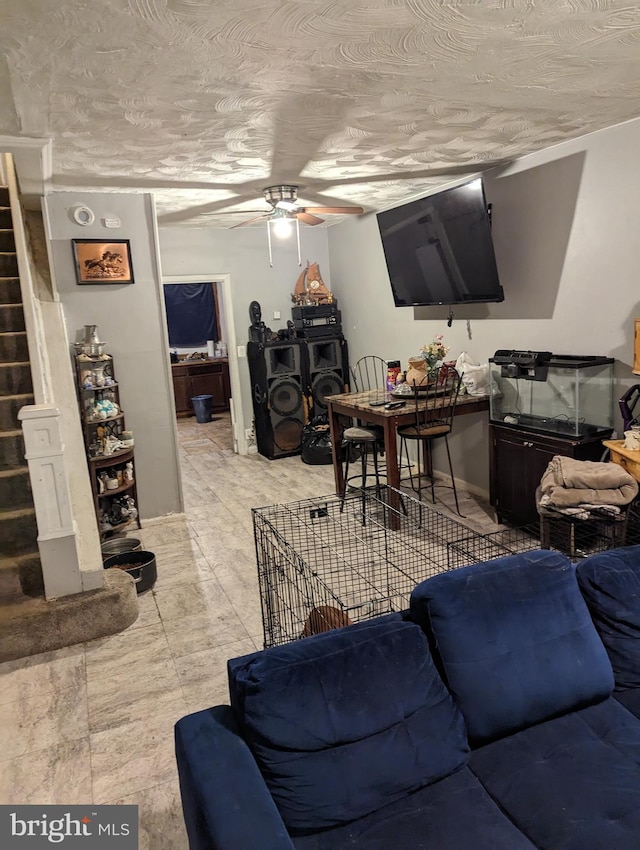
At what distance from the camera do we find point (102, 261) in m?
4.49

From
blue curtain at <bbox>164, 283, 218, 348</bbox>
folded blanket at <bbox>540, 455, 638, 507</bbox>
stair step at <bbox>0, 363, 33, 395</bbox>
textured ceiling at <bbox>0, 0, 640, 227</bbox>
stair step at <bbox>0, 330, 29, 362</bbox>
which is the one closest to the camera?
textured ceiling at <bbox>0, 0, 640, 227</bbox>

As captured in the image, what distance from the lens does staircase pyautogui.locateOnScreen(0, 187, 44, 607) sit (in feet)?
10.4

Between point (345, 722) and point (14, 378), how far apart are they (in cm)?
335

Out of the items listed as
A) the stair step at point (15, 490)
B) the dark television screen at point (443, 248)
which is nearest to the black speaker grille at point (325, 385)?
the dark television screen at point (443, 248)

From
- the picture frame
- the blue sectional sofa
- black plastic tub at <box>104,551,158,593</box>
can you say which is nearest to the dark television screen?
the picture frame

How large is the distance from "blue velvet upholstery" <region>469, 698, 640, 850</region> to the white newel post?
2267 millimetres

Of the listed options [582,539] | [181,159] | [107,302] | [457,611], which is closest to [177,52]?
[181,159]

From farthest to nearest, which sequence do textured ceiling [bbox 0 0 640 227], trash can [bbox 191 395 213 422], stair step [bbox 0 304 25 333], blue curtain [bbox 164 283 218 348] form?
blue curtain [bbox 164 283 218 348], trash can [bbox 191 395 213 422], stair step [bbox 0 304 25 333], textured ceiling [bbox 0 0 640 227]

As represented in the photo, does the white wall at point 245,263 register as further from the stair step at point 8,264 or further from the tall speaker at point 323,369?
the stair step at point 8,264

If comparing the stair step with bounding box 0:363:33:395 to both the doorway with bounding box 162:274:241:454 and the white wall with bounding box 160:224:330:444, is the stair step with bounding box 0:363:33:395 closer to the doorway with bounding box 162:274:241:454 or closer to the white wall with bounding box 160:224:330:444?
the doorway with bounding box 162:274:241:454

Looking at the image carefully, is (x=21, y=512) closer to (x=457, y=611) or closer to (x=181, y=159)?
(x=181, y=159)

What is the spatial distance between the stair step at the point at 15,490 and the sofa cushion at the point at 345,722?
2.37m

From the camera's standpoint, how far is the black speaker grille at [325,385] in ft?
21.9

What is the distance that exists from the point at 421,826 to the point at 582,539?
2.44m
